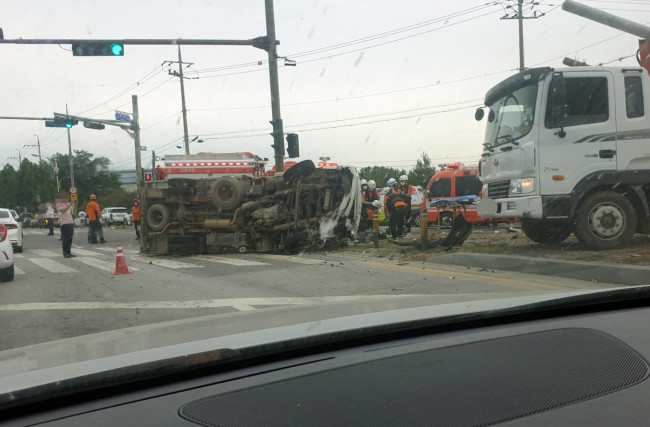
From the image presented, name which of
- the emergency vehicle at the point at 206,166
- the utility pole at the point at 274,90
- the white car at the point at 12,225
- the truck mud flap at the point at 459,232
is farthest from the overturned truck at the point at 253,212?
the emergency vehicle at the point at 206,166

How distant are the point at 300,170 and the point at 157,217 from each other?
12.9 ft

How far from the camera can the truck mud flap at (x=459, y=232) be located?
11.9m

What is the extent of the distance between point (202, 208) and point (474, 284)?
8.22m

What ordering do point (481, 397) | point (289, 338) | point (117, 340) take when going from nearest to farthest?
point (481, 397) → point (289, 338) → point (117, 340)

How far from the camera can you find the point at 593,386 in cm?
178

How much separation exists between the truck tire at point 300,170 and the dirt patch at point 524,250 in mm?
2273

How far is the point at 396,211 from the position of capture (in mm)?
15109

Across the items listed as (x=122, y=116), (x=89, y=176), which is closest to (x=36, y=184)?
(x=89, y=176)

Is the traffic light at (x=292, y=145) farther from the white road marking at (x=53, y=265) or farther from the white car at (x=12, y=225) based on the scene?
the white car at (x=12, y=225)

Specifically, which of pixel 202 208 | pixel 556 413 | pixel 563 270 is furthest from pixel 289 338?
pixel 202 208

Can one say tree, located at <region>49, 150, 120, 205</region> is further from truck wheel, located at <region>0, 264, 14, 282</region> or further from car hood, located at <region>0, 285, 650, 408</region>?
car hood, located at <region>0, 285, 650, 408</region>

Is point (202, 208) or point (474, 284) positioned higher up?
point (202, 208)

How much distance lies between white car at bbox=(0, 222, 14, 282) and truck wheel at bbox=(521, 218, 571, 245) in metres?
9.39

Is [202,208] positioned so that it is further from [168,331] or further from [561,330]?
[561,330]
